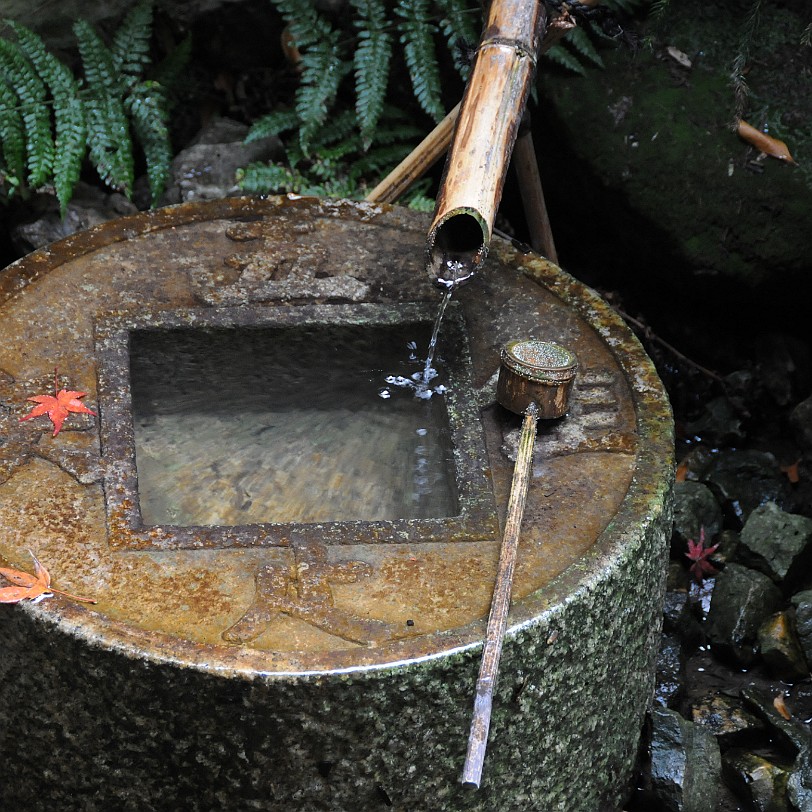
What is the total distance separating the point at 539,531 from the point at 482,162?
45.2 inches

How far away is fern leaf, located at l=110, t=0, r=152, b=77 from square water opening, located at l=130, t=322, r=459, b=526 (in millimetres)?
1898

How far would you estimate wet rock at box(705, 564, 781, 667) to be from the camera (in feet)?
12.9

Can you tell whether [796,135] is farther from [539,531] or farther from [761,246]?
[539,531]

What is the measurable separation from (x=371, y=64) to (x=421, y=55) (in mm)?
222

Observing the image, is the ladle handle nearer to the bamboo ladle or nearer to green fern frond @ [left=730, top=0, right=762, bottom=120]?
the bamboo ladle

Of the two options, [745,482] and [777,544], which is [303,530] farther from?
[745,482]

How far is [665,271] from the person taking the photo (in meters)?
4.80

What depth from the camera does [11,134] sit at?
4.51 m

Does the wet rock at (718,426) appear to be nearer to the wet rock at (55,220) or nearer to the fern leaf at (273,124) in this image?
the fern leaf at (273,124)

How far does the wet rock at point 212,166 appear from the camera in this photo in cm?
488

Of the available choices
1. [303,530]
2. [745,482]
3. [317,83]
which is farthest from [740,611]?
[317,83]

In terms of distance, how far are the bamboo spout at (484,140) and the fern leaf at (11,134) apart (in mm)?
2075

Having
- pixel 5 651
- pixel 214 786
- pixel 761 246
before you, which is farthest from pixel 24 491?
pixel 761 246

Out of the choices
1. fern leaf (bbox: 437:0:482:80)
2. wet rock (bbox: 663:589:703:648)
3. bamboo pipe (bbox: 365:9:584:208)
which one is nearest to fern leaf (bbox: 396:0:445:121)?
fern leaf (bbox: 437:0:482:80)
